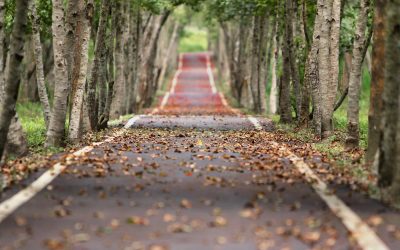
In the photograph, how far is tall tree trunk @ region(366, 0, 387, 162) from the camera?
42.3ft

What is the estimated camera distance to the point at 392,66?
10438 millimetres

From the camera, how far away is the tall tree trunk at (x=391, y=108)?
10.2m

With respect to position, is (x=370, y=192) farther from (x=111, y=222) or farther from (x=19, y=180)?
(x=19, y=180)

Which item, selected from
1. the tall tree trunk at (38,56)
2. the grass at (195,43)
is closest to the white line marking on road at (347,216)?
the tall tree trunk at (38,56)

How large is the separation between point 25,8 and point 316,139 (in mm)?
10152

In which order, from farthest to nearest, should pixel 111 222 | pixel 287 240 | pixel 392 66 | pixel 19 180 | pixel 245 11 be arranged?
pixel 245 11, pixel 19 180, pixel 392 66, pixel 111 222, pixel 287 240

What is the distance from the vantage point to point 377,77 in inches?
517

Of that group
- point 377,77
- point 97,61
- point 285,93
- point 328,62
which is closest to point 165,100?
point 285,93

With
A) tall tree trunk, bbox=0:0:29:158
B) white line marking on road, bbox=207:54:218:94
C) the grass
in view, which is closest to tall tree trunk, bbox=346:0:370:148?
tall tree trunk, bbox=0:0:29:158

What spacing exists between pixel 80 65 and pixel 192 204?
8753 millimetres

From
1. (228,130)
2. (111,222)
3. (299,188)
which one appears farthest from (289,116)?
(111,222)

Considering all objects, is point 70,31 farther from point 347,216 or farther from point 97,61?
point 347,216

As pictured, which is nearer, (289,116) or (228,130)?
(228,130)

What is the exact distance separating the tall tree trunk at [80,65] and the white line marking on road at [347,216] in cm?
638
